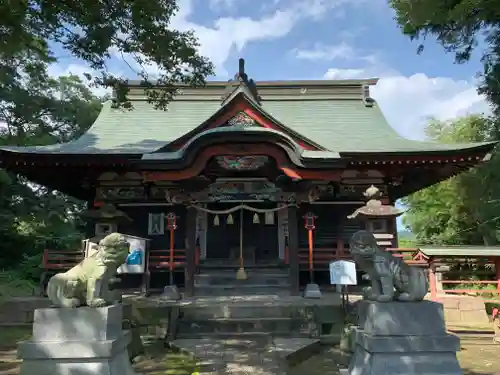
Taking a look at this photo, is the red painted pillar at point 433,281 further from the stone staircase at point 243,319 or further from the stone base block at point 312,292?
the stone staircase at point 243,319

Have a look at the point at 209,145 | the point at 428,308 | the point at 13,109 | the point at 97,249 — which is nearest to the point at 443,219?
the point at 209,145

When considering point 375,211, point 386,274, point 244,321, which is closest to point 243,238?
point 375,211

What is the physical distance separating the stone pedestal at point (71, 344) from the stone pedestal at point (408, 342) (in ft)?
9.30

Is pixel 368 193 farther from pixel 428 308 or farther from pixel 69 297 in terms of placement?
pixel 69 297

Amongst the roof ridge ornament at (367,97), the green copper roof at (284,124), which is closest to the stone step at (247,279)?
the green copper roof at (284,124)

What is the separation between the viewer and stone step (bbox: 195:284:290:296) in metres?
10.7

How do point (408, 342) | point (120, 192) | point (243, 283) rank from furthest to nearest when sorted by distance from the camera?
point (120, 192) → point (243, 283) → point (408, 342)

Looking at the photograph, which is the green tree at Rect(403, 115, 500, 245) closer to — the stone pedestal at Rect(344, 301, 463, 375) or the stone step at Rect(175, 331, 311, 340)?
the stone step at Rect(175, 331, 311, 340)

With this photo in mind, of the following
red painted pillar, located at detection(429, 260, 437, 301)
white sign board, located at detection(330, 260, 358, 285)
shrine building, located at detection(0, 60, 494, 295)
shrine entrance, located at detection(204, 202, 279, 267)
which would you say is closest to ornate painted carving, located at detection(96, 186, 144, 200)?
shrine building, located at detection(0, 60, 494, 295)

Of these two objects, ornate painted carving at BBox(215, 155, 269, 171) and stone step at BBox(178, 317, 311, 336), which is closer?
stone step at BBox(178, 317, 311, 336)

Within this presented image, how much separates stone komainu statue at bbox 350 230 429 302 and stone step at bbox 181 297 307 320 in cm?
369

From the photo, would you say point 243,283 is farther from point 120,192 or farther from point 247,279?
point 120,192

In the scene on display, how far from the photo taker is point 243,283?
1141 centimetres

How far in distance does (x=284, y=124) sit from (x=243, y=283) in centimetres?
469
